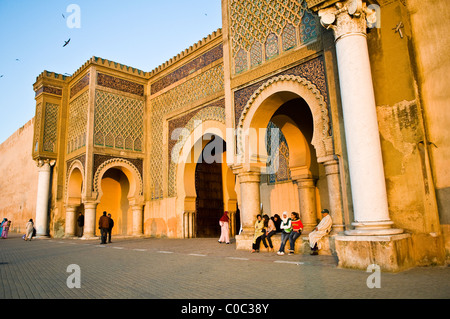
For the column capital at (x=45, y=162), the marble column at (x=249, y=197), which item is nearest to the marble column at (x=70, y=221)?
the column capital at (x=45, y=162)

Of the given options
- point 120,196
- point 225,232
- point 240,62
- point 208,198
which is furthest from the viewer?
point 120,196

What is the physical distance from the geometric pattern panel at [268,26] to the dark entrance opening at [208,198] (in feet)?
17.1

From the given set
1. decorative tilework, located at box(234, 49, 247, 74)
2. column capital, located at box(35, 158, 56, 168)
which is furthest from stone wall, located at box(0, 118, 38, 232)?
decorative tilework, located at box(234, 49, 247, 74)

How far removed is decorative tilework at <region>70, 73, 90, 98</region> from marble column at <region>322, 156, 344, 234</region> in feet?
36.4

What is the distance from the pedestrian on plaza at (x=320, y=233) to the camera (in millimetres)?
5707

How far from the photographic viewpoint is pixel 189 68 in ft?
39.1

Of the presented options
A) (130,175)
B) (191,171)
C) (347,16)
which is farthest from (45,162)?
(347,16)

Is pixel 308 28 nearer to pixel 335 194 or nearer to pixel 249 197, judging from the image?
pixel 335 194

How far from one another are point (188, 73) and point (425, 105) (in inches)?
340

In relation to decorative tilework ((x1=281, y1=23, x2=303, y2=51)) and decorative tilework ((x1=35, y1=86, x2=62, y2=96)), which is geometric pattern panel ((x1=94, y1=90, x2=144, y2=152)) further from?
decorative tilework ((x1=281, y1=23, x2=303, y2=51))

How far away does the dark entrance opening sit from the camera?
11.9 metres

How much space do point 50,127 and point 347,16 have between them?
1368 cm

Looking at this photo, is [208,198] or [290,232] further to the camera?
[208,198]
